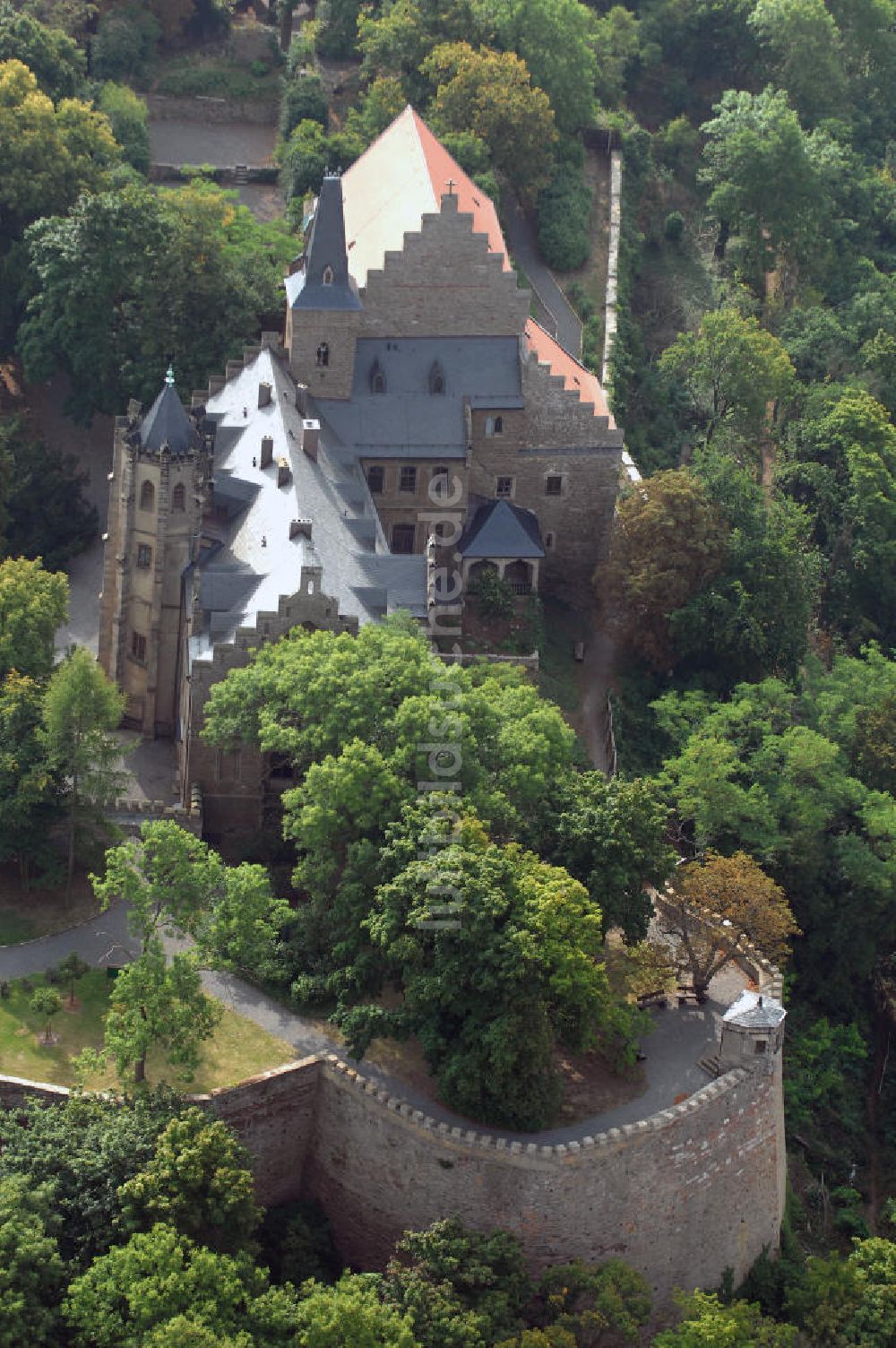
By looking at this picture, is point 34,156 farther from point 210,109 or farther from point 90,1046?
point 90,1046

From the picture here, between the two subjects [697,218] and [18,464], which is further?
[697,218]

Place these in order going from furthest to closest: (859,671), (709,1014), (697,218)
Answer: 1. (697,218)
2. (859,671)
3. (709,1014)

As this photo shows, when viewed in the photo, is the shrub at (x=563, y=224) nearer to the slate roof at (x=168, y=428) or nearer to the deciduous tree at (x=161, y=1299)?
the slate roof at (x=168, y=428)

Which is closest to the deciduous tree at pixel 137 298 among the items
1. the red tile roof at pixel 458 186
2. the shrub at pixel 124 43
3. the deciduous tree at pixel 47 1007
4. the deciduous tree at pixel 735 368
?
the red tile roof at pixel 458 186

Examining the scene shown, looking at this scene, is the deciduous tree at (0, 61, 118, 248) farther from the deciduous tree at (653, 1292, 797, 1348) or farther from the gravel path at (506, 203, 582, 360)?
the deciduous tree at (653, 1292, 797, 1348)

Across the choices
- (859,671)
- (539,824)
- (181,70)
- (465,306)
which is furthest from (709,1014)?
(181,70)

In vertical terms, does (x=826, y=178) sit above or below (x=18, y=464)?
above

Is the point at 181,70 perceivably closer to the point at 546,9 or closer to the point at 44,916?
the point at 546,9
